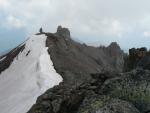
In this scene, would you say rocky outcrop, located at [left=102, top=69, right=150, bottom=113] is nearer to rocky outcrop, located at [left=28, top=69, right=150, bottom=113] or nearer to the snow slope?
rocky outcrop, located at [left=28, top=69, right=150, bottom=113]

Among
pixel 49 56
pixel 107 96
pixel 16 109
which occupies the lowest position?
pixel 16 109

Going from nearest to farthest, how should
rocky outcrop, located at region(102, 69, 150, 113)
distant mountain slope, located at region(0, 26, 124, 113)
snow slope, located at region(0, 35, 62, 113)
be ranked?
rocky outcrop, located at region(102, 69, 150, 113), snow slope, located at region(0, 35, 62, 113), distant mountain slope, located at region(0, 26, 124, 113)

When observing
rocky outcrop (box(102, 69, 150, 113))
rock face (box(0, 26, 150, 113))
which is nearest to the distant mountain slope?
rock face (box(0, 26, 150, 113))

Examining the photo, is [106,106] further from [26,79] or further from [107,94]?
[26,79]

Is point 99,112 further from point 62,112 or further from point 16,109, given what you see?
point 16,109

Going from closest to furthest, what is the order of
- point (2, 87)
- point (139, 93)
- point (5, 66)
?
point (139, 93) < point (2, 87) < point (5, 66)

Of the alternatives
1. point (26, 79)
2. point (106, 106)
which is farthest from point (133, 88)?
point (26, 79)

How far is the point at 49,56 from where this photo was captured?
72688 mm

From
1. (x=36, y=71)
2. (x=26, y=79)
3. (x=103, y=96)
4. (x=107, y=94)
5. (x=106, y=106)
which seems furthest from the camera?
(x=36, y=71)

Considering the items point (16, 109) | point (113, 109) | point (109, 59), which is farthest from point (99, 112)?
point (109, 59)

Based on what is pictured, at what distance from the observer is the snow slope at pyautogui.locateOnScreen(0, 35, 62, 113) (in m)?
49.1

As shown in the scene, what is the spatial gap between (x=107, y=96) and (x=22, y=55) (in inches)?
2480

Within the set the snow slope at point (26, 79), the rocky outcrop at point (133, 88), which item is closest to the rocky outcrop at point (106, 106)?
the rocky outcrop at point (133, 88)

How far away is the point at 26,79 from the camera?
59500mm
